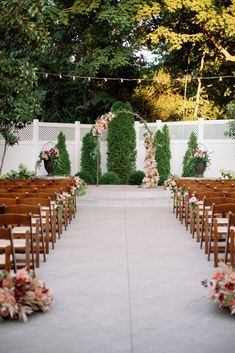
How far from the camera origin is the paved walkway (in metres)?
4.66

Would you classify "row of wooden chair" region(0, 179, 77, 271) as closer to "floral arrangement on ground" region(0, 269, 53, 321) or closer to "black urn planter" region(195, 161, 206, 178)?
"floral arrangement on ground" region(0, 269, 53, 321)

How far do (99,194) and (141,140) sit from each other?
295 inches

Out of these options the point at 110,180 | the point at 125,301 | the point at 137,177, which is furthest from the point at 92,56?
the point at 125,301

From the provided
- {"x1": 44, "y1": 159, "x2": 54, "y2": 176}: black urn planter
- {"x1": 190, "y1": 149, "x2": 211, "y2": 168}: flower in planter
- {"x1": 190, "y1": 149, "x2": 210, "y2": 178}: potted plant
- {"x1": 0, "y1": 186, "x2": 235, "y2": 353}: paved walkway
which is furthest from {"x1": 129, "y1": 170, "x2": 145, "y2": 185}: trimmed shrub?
{"x1": 0, "y1": 186, "x2": 235, "y2": 353}: paved walkway

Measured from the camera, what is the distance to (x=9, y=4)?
8328 mm

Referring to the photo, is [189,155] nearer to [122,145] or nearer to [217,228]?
[122,145]

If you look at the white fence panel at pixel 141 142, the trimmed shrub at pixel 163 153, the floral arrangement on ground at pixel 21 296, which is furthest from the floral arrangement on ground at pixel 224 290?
the trimmed shrub at pixel 163 153

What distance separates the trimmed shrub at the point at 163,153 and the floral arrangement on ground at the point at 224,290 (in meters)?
17.5

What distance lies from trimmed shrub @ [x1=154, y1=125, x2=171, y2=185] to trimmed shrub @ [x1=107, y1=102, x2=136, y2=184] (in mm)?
1169

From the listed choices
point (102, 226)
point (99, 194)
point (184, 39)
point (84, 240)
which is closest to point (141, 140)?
point (184, 39)

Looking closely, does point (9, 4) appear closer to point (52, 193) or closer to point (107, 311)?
point (52, 193)

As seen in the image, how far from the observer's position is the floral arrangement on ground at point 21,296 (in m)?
5.21

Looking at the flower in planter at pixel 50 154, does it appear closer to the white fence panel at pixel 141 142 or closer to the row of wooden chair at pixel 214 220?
the white fence panel at pixel 141 142

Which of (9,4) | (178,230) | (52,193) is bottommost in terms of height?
(178,230)
